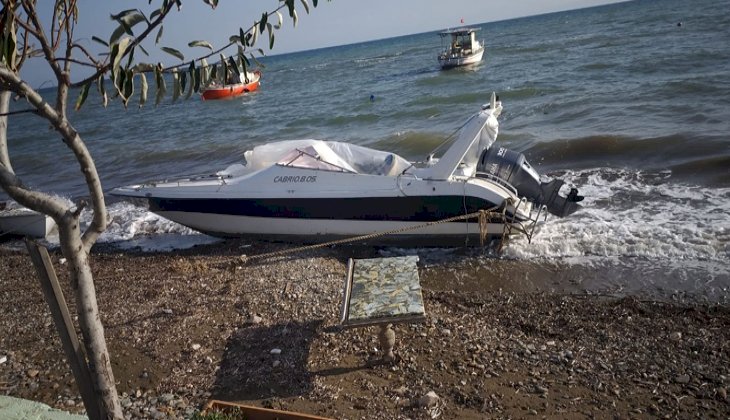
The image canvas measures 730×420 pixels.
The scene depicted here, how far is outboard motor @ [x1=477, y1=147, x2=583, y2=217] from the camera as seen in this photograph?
957 cm

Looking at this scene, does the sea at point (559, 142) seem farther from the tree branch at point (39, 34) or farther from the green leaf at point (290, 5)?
the tree branch at point (39, 34)

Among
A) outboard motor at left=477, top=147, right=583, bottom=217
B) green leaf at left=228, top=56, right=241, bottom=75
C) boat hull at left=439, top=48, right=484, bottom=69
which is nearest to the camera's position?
green leaf at left=228, top=56, right=241, bottom=75

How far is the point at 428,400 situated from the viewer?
5.09 meters

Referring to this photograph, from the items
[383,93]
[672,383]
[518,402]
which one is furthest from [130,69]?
[383,93]

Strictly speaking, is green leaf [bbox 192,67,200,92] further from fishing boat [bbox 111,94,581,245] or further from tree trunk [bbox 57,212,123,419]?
fishing boat [bbox 111,94,581,245]

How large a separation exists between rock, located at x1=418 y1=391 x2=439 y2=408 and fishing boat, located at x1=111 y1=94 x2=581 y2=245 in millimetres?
4058

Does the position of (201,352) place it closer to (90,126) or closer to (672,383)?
(672,383)

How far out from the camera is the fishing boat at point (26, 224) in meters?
11.8

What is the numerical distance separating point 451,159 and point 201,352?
503 centimetres

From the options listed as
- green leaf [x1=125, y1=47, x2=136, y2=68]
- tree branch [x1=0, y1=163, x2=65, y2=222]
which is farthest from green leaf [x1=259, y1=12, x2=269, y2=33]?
tree branch [x1=0, y1=163, x2=65, y2=222]

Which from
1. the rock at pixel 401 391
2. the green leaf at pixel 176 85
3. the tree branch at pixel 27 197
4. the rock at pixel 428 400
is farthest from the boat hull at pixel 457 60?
the tree branch at pixel 27 197

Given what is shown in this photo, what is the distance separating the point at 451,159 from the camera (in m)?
9.09

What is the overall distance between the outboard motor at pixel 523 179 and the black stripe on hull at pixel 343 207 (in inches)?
34.0

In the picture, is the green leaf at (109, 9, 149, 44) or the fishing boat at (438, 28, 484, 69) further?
the fishing boat at (438, 28, 484, 69)
